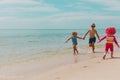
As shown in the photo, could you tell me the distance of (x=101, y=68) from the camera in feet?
29.7

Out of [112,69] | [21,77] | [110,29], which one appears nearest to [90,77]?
[112,69]

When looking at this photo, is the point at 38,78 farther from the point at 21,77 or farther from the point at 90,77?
the point at 90,77

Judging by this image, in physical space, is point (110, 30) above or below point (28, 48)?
above

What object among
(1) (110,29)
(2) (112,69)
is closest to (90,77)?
(2) (112,69)

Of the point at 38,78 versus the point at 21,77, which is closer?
the point at 38,78

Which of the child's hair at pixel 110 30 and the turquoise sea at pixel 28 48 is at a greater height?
the child's hair at pixel 110 30

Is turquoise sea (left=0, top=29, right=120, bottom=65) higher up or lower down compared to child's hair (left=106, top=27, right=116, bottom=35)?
lower down

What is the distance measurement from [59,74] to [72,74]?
0.52 m

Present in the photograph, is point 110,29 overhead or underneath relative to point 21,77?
overhead

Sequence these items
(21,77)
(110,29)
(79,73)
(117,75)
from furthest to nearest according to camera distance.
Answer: (110,29) → (21,77) → (79,73) → (117,75)

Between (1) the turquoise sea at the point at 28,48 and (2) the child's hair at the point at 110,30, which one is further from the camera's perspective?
(1) the turquoise sea at the point at 28,48

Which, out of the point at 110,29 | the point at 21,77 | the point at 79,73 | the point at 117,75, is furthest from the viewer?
the point at 110,29

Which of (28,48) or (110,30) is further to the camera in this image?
(28,48)

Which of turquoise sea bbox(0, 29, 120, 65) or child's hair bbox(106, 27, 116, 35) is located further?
turquoise sea bbox(0, 29, 120, 65)
